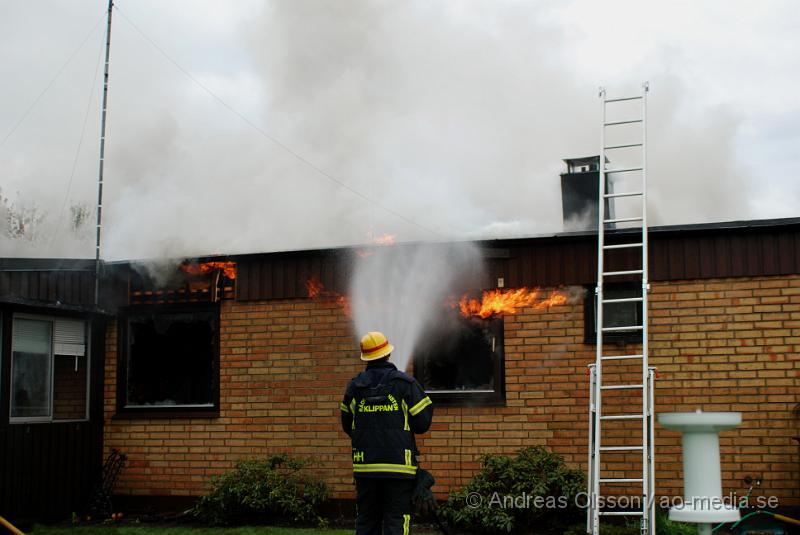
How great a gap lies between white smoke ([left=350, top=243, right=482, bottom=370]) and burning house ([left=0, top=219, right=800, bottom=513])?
1.9 inches

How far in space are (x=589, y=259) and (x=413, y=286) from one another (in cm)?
196

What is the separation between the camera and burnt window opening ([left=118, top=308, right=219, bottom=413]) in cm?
1053

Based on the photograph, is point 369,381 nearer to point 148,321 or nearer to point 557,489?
point 557,489

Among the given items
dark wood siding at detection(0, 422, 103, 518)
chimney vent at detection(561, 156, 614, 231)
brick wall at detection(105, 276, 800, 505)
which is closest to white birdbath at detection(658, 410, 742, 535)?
brick wall at detection(105, 276, 800, 505)

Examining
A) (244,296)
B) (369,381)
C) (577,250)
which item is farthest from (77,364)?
(577,250)

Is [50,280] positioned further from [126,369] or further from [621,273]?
[621,273]

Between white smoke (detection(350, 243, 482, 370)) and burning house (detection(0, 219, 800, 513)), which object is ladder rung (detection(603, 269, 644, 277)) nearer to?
burning house (detection(0, 219, 800, 513))

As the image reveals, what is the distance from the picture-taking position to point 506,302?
31.2 feet

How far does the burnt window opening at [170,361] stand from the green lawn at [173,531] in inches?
61.8

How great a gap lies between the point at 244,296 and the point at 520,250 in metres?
3.37

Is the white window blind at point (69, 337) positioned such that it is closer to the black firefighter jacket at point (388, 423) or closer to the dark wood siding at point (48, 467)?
the dark wood siding at point (48, 467)

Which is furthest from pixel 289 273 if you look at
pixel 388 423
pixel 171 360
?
pixel 388 423

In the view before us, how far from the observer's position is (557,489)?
8.62 m

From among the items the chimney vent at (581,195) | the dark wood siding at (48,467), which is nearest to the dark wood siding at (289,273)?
the dark wood siding at (48,467)
